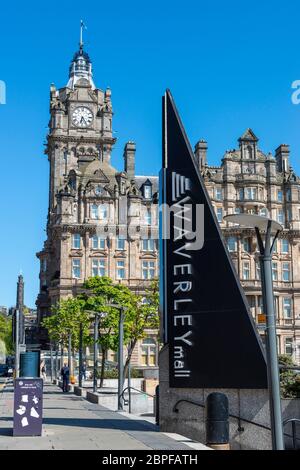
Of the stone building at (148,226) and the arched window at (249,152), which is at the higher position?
the arched window at (249,152)

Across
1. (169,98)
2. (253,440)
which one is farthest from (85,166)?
(253,440)

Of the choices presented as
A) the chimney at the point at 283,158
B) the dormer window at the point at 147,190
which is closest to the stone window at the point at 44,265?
the dormer window at the point at 147,190

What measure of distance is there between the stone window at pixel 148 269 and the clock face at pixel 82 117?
23.2 m

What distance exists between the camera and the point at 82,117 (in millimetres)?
91125

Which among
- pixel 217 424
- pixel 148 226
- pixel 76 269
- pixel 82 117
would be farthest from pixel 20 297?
pixel 82 117

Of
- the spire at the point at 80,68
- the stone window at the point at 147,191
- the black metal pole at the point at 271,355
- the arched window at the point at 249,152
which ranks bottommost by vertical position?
the black metal pole at the point at 271,355

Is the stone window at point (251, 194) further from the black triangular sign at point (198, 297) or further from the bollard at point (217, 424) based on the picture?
the bollard at point (217, 424)

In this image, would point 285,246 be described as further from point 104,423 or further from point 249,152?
point 104,423

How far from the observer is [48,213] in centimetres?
8981

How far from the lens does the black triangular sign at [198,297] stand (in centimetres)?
1945

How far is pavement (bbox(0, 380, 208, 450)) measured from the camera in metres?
15.6

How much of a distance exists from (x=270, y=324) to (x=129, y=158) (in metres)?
73.2
